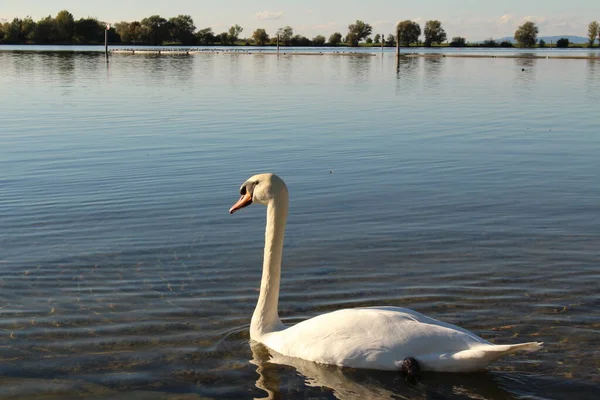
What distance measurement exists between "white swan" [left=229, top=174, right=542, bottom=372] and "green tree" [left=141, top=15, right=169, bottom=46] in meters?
189

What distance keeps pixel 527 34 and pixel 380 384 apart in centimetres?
19654

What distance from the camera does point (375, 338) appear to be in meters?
5.71

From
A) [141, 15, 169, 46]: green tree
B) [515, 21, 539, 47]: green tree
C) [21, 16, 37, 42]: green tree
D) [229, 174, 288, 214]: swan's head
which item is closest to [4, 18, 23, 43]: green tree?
[21, 16, 37, 42]: green tree

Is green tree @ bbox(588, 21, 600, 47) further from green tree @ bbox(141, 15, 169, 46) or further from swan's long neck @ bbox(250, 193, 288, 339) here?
swan's long neck @ bbox(250, 193, 288, 339)

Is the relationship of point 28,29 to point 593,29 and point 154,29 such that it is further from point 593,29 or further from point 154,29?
point 593,29

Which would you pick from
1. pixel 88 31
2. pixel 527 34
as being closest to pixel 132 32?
pixel 88 31

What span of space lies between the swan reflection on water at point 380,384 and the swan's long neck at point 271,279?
0.50m

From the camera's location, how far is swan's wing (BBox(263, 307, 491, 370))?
5.54m

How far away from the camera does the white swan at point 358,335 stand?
217 inches

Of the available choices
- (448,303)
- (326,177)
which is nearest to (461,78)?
(326,177)

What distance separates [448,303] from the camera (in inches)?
300

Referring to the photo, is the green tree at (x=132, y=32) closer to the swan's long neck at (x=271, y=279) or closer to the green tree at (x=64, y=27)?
the green tree at (x=64, y=27)

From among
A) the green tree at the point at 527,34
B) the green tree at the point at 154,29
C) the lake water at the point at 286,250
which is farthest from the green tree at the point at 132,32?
the lake water at the point at 286,250

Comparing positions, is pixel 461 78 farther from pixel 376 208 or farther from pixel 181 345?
pixel 181 345
